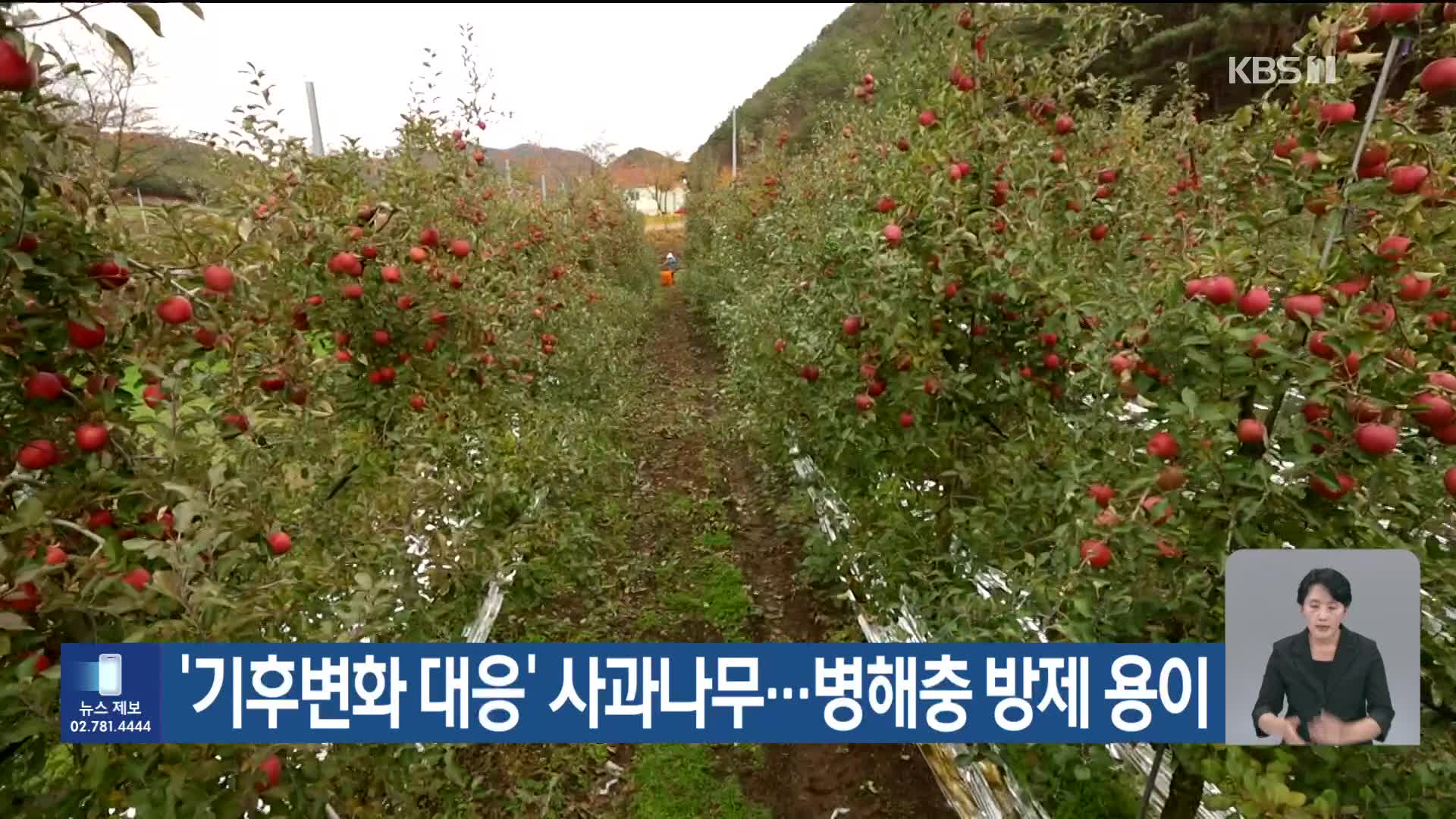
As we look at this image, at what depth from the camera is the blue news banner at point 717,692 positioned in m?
2.14

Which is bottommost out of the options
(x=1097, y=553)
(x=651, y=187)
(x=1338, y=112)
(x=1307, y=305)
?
(x=1097, y=553)

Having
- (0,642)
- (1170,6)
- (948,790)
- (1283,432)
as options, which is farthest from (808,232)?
(1170,6)

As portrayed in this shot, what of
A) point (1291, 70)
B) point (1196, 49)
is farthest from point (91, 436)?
point (1196, 49)

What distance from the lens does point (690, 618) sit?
520cm

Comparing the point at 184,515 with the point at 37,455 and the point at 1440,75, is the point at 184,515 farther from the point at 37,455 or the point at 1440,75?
the point at 1440,75

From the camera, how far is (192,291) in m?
1.76

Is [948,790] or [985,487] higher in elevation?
[985,487]

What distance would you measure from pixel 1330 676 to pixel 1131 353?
0.88 m

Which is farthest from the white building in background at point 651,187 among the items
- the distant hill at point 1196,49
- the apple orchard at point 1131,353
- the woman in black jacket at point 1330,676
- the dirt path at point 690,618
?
the woman in black jacket at point 1330,676

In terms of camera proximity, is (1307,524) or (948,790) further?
(948,790)

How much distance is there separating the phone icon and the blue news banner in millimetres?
270

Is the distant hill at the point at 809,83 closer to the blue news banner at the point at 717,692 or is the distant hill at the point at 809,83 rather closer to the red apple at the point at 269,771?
the blue news banner at the point at 717,692

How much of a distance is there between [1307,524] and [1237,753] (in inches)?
23.3

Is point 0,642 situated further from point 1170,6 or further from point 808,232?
point 1170,6
